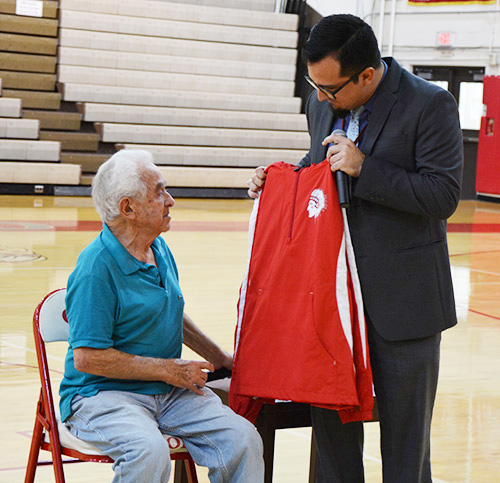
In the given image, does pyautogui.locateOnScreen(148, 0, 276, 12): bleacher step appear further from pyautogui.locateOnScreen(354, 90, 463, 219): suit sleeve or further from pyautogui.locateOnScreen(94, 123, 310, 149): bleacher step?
pyautogui.locateOnScreen(354, 90, 463, 219): suit sleeve

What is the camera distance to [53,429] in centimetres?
202

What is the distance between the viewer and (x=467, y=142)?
13.0 m

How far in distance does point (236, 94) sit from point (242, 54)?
0.63 m

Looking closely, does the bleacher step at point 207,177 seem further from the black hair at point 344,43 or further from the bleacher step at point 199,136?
the black hair at point 344,43

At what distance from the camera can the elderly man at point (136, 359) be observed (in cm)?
200

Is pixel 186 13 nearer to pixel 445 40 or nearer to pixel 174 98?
pixel 174 98

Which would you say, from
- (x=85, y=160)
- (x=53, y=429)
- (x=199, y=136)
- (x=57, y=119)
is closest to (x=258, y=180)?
(x=53, y=429)

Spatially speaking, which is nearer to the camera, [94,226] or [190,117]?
[94,226]

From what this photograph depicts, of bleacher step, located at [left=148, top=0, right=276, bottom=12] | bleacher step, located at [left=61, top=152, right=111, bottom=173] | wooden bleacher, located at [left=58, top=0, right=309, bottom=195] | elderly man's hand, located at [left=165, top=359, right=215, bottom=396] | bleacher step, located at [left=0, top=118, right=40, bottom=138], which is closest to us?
elderly man's hand, located at [left=165, top=359, right=215, bottom=396]

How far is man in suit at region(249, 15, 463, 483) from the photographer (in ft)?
6.34

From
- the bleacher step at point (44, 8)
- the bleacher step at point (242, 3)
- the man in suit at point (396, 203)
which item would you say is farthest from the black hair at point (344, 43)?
the bleacher step at point (242, 3)

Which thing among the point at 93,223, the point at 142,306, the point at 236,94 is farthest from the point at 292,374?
the point at 236,94

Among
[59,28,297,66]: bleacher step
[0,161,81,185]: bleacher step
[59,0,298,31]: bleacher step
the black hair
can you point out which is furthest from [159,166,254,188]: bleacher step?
the black hair

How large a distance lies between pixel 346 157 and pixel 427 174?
17 centimetres
